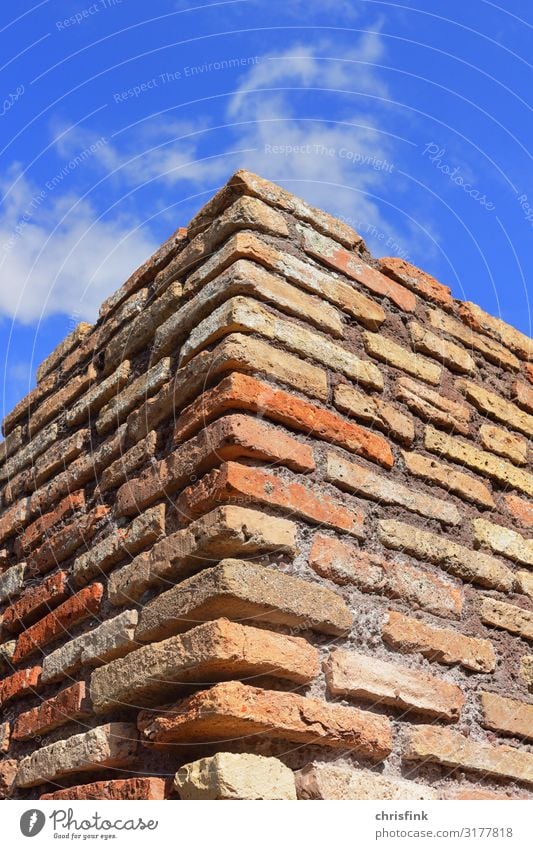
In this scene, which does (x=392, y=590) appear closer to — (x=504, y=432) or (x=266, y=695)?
(x=266, y=695)

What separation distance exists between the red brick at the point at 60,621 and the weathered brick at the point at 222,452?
0.31 m

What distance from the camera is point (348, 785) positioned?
202 cm

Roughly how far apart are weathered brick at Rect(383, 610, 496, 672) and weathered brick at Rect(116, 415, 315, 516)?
0.50 m

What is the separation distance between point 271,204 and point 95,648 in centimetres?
146

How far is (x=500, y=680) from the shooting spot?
101 inches

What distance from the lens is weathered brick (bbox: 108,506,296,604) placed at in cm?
209

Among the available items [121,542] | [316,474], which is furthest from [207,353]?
[121,542]

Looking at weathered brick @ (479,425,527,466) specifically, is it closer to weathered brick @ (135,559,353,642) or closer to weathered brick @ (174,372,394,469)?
weathered brick @ (174,372,394,469)

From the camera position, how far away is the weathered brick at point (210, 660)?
6.38ft

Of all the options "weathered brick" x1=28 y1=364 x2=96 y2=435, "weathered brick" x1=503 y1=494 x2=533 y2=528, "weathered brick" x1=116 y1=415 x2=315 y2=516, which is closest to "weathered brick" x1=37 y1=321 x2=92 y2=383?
"weathered brick" x1=28 y1=364 x2=96 y2=435

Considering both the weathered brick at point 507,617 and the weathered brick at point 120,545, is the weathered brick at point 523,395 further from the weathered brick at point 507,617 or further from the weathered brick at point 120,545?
the weathered brick at point 120,545

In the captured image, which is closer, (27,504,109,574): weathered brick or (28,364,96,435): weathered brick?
(27,504,109,574): weathered brick

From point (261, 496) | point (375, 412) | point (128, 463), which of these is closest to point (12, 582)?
point (128, 463)
